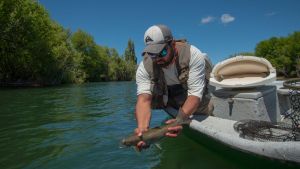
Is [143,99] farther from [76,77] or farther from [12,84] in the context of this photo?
[76,77]

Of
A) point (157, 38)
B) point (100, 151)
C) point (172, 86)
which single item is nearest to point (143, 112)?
point (172, 86)

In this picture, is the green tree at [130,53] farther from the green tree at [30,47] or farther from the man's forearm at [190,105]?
the man's forearm at [190,105]

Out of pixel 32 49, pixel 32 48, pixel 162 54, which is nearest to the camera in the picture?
pixel 162 54

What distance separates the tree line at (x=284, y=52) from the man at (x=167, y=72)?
202 feet

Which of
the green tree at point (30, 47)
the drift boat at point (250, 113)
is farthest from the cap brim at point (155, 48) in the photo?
the green tree at point (30, 47)

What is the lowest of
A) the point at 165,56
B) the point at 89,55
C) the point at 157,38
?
the point at 165,56

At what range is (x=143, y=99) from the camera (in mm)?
4336

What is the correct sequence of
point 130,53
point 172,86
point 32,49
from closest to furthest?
1. point 172,86
2. point 32,49
3. point 130,53

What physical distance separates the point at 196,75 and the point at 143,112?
85 centimetres

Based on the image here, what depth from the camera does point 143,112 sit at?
4.16 meters

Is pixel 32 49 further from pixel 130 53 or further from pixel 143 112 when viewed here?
pixel 130 53

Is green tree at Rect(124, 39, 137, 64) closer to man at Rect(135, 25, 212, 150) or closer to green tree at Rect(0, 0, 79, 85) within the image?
green tree at Rect(0, 0, 79, 85)

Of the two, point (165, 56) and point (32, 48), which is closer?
point (165, 56)

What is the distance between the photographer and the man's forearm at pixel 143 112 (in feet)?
13.1
